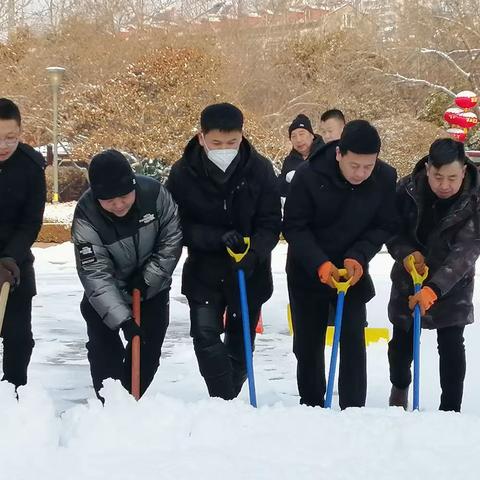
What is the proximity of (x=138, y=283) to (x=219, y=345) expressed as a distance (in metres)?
0.48

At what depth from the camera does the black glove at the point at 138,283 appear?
3.91m

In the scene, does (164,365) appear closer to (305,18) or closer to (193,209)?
(193,209)

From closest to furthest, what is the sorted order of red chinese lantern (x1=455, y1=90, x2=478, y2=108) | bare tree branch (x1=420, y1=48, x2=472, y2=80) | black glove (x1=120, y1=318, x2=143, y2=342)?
black glove (x1=120, y1=318, x2=143, y2=342), red chinese lantern (x1=455, y1=90, x2=478, y2=108), bare tree branch (x1=420, y1=48, x2=472, y2=80)

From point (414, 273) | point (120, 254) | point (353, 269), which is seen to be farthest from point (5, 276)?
point (414, 273)

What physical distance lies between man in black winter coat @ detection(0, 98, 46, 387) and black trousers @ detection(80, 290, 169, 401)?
0.30m

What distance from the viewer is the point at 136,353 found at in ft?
12.3

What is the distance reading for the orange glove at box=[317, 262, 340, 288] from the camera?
149 inches

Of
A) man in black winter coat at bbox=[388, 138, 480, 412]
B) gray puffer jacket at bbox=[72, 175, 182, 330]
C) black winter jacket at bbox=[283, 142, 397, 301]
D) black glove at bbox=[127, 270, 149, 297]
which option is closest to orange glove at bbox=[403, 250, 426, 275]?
man in black winter coat at bbox=[388, 138, 480, 412]

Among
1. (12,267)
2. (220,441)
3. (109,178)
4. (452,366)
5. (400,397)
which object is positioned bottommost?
(400,397)

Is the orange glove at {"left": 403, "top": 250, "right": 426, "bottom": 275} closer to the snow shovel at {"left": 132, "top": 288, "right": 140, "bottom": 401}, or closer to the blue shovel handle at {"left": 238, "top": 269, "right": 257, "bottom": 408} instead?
the blue shovel handle at {"left": 238, "top": 269, "right": 257, "bottom": 408}

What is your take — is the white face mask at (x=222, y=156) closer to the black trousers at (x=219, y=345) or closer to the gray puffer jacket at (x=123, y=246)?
the gray puffer jacket at (x=123, y=246)

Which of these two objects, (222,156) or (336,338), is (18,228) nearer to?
(222,156)

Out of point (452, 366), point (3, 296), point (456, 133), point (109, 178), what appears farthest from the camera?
point (456, 133)

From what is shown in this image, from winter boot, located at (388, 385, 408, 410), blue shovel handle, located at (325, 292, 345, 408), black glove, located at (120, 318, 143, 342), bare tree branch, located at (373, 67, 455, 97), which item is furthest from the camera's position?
bare tree branch, located at (373, 67, 455, 97)
